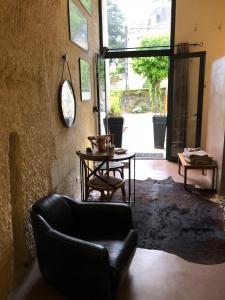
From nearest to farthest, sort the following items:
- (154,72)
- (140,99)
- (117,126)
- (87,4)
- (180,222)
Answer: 1. (180,222)
2. (87,4)
3. (117,126)
4. (154,72)
5. (140,99)

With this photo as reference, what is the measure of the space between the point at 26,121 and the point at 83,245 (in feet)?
3.21

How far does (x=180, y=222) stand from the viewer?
2779 millimetres

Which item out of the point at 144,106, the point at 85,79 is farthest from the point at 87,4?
the point at 144,106

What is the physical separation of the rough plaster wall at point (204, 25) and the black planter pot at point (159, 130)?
154 cm

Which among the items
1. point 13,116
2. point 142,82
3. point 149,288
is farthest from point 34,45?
point 142,82

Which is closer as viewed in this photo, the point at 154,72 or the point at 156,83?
the point at 154,72

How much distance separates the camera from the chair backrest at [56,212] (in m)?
1.83

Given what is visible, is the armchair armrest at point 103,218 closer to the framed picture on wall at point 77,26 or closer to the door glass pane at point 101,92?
the framed picture on wall at point 77,26

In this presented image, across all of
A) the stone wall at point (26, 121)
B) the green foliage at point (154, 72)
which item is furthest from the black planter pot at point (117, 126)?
the stone wall at point (26, 121)

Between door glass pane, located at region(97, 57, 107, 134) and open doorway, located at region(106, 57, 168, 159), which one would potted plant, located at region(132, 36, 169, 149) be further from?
door glass pane, located at region(97, 57, 107, 134)

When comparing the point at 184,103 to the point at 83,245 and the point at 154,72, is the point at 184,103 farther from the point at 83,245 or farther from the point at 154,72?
the point at 83,245

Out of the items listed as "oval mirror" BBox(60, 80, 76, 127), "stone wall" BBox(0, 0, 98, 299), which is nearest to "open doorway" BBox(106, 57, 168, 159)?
"oval mirror" BBox(60, 80, 76, 127)

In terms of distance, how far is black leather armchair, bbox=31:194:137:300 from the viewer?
153 cm

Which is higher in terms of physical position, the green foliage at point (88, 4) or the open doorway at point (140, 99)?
the green foliage at point (88, 4)
